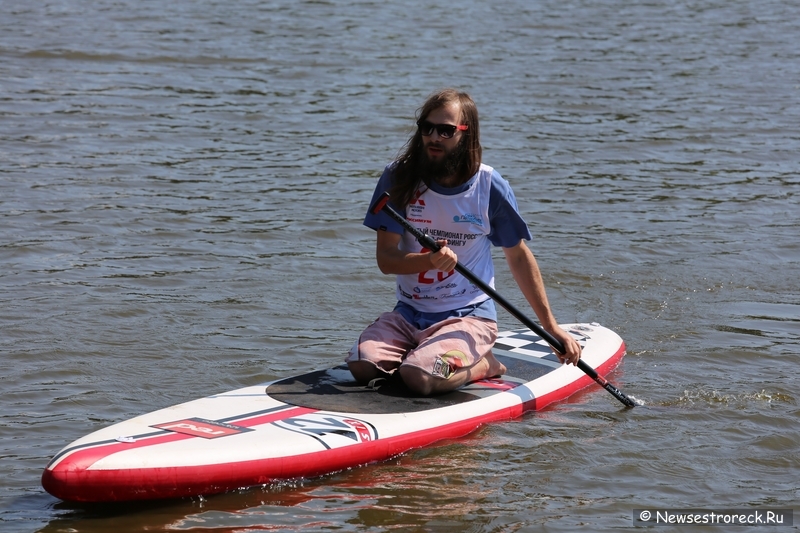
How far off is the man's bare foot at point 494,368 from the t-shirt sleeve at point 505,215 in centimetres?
63

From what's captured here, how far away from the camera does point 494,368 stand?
563cm

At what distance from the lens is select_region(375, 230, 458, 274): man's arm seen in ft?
16.2

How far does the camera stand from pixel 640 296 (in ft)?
25.3

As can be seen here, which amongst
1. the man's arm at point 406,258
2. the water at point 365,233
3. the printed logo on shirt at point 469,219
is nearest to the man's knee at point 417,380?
the water at point 365,233

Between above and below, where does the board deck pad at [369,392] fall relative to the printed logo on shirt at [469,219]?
below

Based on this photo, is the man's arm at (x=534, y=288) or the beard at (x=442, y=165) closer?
the beard at (x=442, y=165)

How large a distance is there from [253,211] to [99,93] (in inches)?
173

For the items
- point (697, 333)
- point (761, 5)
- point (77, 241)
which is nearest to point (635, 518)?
point (697, 333)

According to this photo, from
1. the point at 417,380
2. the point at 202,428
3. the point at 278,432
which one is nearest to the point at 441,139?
the point at 417,380

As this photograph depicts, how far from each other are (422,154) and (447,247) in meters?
0.49

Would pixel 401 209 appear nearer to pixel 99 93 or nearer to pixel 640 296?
pixel 640 296

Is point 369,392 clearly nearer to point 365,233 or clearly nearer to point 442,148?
point 442,148

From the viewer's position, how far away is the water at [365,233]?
15.9ft

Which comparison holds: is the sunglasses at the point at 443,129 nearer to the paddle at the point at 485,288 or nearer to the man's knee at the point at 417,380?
the paddle at the point at 485,288
